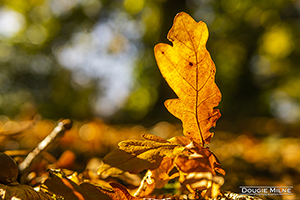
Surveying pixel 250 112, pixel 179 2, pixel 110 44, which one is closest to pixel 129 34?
pixel 110 44

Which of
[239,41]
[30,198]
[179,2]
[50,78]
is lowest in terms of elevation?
[30,198]

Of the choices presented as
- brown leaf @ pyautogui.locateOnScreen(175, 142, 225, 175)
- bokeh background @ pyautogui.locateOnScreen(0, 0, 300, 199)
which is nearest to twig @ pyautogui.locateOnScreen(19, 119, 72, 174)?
brown leaf @ pyautogui.locateOnScreen(175, 142, 225, 175)

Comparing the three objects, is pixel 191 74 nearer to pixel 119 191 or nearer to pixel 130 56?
pixel 119 191

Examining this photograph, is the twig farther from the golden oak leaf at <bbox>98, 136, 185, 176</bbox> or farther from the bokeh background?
the bokeh background

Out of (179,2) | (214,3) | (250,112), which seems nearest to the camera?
(179,2)

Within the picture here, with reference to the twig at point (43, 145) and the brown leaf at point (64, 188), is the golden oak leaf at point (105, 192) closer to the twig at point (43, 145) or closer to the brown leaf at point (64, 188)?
the brown leaf at point (64, 188)

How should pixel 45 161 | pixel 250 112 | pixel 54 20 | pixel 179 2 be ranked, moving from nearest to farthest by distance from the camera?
pixel 45 161 < pixel 179 2 < pixel 250 112 < pixel 54 20

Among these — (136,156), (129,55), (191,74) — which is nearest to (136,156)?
(136,156)

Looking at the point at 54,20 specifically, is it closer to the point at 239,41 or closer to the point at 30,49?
the point at 30,49
